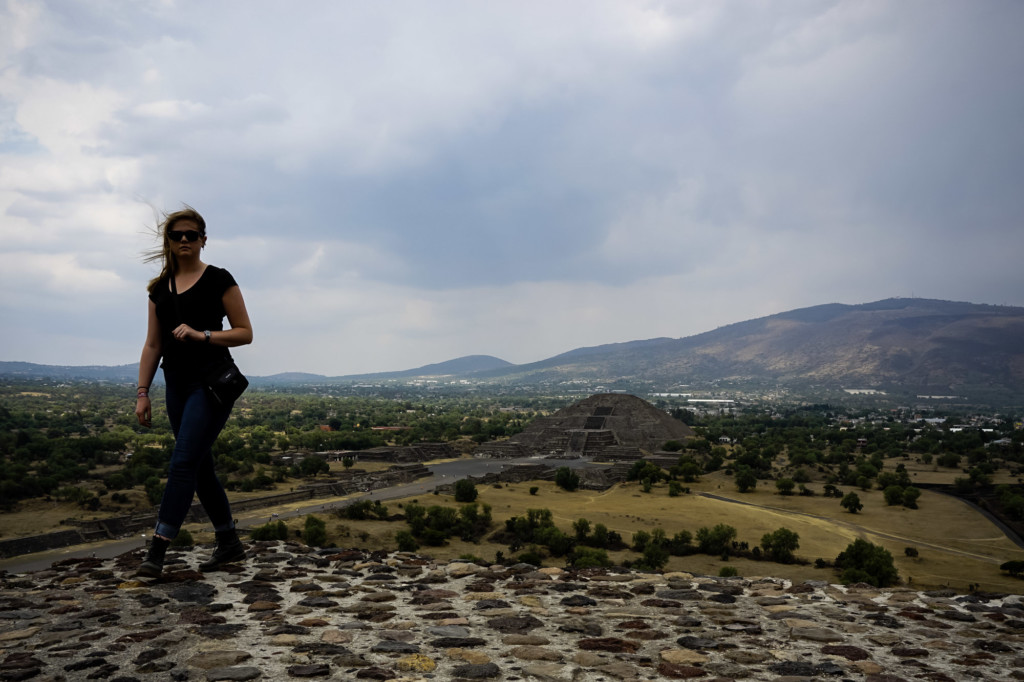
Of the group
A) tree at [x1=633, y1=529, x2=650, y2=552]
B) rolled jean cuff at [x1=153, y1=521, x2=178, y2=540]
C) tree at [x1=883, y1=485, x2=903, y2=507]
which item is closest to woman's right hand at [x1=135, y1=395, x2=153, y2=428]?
rolled jean cuff at [x1=153, y1=521, x2=178, y2=540]

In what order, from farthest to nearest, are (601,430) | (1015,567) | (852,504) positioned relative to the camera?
(601,430), (852,504), (1015,567)

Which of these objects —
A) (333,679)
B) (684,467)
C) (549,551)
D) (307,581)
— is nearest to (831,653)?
(333,679)

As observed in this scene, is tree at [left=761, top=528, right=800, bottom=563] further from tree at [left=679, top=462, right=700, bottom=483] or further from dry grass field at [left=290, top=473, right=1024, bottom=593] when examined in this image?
tree at [left=679, top=462, right=700, bottom=483]

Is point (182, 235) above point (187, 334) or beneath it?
above

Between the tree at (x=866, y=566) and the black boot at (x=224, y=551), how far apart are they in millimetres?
20566

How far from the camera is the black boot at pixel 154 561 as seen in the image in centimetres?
502

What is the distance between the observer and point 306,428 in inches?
3455

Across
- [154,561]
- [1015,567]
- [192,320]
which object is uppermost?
[192,320]

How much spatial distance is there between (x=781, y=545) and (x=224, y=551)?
88.1 ft

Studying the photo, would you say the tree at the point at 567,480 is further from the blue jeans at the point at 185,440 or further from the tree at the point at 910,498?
the blue jeans at the point at 185,440

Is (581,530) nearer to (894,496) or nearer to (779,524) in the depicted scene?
(779,524)

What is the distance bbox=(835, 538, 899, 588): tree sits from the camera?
2169cm

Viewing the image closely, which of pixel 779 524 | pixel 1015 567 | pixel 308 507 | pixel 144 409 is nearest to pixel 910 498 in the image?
pixel 779 524

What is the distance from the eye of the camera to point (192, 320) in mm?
5047
